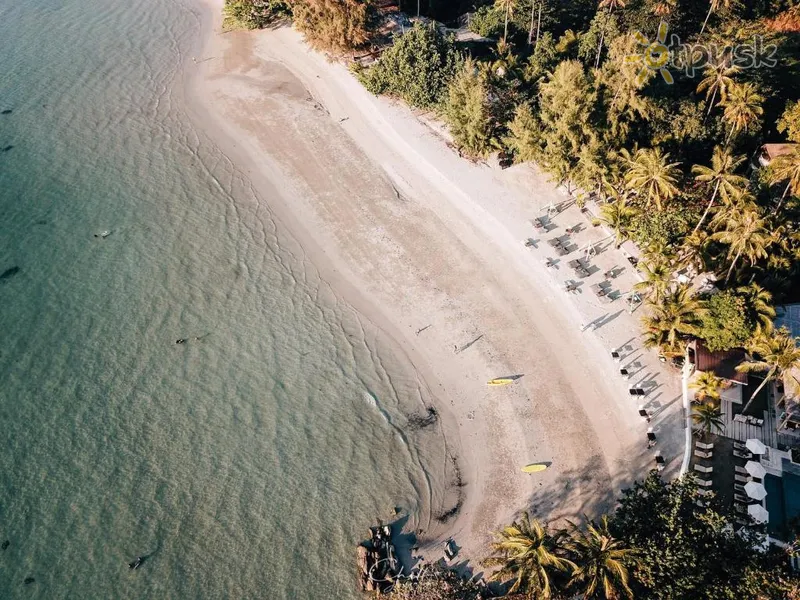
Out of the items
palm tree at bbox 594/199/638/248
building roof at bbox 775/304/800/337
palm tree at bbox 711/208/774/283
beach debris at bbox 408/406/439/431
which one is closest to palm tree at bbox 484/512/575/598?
beach debris at bbox 408/406/439/431

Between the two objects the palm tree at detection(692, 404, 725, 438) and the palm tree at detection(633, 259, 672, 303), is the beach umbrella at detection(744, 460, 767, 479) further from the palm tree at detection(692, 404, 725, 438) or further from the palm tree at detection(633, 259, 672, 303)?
the palm tree at detection(633, 259, 672, 303)

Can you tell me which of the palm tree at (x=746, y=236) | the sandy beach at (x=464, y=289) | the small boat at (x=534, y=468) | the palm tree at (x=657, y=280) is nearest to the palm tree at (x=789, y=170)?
the palm tree at (x=746, y=236)

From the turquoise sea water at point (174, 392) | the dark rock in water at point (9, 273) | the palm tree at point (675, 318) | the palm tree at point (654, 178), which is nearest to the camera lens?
the turquoise sea water at point (174, 392)

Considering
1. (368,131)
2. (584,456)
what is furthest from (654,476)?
(368,131)

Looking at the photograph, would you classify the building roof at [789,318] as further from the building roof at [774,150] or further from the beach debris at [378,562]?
the beach debris at [378,562]

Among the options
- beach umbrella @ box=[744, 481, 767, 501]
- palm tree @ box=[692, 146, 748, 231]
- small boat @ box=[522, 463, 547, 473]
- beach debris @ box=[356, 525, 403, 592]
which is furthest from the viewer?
palm tree @ box=[692, 146, 748, 231]

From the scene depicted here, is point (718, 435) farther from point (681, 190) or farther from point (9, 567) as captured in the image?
point (9, 567)
